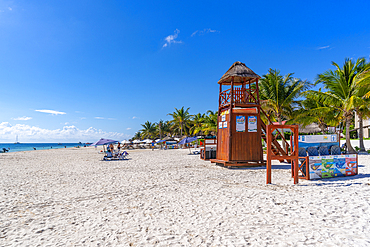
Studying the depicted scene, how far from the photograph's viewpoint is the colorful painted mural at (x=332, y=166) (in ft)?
26.0

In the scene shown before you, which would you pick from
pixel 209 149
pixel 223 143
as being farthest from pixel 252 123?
pixel 209 149

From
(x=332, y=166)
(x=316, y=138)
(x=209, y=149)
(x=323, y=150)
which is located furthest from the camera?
Answer: (x=209, y=149)

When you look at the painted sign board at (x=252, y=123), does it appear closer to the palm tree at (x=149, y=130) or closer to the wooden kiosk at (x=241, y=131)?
the wooden kiosk at (x=241, y=131)

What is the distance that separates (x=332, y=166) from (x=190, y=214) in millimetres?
6313

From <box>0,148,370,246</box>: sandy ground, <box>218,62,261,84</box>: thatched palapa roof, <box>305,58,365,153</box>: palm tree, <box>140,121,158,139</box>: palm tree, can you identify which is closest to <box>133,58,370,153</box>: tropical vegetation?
<box>305,58,365,153</box>: palm tree

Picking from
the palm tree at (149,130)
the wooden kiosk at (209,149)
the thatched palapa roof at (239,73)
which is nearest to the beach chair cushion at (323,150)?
the thatched palapa roof at (239,73)

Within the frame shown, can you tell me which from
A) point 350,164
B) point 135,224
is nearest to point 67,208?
point 135,224

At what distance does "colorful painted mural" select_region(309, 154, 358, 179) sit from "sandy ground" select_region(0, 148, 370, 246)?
1.43ft

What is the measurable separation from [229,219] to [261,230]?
0.71 meters

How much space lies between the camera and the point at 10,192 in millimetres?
7035

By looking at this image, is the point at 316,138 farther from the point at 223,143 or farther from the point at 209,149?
the point at 209,149

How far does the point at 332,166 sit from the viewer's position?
8195 mm

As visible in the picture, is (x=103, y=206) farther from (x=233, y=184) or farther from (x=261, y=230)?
(x=233, y=184)

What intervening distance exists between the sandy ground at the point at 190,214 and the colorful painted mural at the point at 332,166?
1.43 ft
